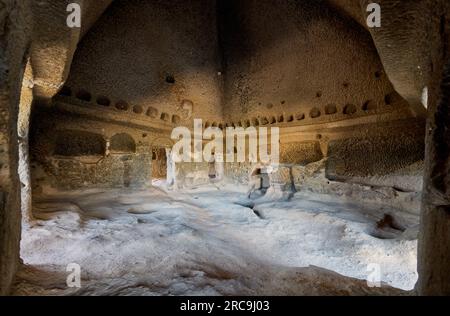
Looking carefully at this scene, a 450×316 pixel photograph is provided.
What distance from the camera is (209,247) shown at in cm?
285

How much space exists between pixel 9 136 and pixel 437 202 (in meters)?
2.86

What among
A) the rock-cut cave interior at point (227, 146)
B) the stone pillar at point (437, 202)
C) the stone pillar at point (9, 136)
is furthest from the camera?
the rock-cut cave interior at point (227, 146)

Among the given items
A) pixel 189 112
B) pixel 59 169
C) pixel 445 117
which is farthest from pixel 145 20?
pixel 445 117

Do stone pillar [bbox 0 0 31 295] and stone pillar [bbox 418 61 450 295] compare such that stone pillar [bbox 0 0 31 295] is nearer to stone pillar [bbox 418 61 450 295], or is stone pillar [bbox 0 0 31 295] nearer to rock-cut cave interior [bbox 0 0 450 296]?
rock-cut cave interior [bbox 0 0 450 296]

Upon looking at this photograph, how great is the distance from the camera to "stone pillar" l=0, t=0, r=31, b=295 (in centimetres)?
144

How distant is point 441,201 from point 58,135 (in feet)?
23.1

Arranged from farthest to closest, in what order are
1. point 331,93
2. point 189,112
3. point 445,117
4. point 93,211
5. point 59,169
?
point 189,112, point 331,93, point 59,169, point 93,211, point 445,117

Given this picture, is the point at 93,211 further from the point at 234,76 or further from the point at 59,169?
the point at 234,76

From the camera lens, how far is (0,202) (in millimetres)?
1410

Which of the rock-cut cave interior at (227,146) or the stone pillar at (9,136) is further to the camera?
the rock-cut cave interior at (227,146)

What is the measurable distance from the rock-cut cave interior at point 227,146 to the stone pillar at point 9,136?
0.01 m

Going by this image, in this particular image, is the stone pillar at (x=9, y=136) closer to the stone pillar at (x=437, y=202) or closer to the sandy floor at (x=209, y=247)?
the sandy floor at (x=209, y=247)

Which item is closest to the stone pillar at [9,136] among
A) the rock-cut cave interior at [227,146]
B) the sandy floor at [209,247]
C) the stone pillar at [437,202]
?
the rock-cut cave interior at [227,146]

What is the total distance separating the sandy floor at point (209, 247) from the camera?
170cm
